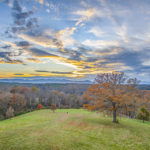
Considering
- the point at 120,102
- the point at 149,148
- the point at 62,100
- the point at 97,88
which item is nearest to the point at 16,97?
the point at 62,100

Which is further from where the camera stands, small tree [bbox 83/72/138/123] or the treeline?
the treeline

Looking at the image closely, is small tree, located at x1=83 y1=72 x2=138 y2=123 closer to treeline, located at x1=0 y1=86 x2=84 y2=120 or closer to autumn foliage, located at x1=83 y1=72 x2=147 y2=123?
autumn foliage, located at x1=83 y1=72 x2=147 y2=123

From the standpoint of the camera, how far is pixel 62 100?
85.3 metres

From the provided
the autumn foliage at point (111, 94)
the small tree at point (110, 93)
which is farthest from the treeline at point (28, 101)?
the autumn foliage at point (111, 94)

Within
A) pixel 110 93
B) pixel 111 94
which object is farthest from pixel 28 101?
pixel 111 94

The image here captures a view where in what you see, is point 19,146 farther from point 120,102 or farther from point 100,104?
point 120,102

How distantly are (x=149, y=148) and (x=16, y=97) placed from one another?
61.2 metres

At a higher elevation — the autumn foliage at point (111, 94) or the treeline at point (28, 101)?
the autumn foliage at point (111, 94)

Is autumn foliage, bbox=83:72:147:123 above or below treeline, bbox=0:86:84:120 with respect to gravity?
above

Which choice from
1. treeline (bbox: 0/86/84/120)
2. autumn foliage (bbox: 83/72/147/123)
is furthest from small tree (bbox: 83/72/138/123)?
treeline (bbox: 0/86/84/120)

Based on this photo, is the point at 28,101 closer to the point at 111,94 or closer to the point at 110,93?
the point at 110,93

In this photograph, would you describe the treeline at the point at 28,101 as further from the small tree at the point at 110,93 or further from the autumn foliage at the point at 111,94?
the autumn foliage at the point at 111,94

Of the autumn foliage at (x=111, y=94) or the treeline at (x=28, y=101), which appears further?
the treeline at (x=28, y=101)

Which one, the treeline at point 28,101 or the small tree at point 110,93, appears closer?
the small tree at point 110,93
